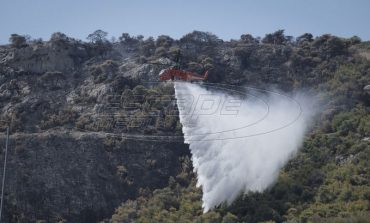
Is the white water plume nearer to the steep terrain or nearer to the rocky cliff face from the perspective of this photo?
the steep terrain

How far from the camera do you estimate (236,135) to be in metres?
96.8

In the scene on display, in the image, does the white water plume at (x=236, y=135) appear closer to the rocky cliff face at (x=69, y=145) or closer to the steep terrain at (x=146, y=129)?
the steep terrain at (x=146, y=129)

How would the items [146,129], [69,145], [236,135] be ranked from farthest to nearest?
Result: [146,129] → [69,145] → [236,135]

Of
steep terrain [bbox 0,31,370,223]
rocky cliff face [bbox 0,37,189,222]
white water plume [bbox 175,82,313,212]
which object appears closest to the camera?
steep terrain [bbox 0,31,370,223]

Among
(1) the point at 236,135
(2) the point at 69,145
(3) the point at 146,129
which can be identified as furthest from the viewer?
(3) the point at 146,129

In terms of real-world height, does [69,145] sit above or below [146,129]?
below

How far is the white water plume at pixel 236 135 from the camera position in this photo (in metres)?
87.9

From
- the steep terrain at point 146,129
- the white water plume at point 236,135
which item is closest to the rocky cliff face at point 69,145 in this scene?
the steep terrain at point 146,129

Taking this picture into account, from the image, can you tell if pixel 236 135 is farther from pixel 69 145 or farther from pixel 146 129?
pixel 69 145

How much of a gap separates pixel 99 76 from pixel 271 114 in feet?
98.0

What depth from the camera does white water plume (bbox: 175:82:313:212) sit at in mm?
87938

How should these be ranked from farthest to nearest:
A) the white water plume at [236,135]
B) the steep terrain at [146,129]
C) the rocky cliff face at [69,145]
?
1. the rocky cliff face at [69,145]
2. the white water plume at [236,135]
3. the steep terrain at [146,129]

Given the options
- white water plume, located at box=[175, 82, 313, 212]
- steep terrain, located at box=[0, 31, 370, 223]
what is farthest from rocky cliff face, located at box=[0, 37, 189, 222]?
white water plume, located at box=[175, 82, 313, 212]

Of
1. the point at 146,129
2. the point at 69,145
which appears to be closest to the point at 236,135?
the point at 146,129
